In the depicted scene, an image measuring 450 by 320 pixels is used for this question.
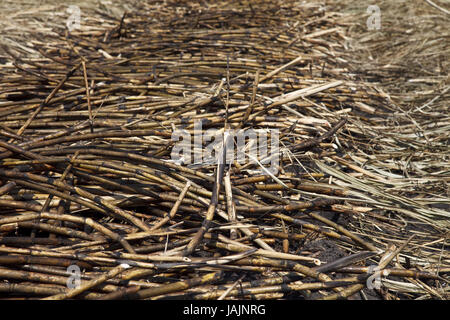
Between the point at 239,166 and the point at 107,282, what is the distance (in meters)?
0.77

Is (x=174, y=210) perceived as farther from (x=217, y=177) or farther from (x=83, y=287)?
(x=83, y=287)

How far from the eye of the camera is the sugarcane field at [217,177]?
4.04 feet

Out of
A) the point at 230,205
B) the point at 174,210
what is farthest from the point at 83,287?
the point at 230,205

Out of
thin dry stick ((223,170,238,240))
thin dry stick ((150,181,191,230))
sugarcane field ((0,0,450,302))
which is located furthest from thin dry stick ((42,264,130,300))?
thin dry stick ((223,170,238,240))

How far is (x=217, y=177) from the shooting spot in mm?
1452

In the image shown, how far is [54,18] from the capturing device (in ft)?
13.3

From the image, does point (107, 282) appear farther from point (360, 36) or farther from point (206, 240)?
point (360, 36)

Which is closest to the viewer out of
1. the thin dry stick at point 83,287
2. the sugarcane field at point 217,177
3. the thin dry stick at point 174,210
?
the thin dry stick at point 83,287

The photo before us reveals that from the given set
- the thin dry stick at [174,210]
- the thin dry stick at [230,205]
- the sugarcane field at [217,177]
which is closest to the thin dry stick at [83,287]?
the sugarcane field at [217,177]

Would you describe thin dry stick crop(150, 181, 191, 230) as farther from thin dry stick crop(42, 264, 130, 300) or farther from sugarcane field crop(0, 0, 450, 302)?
thin dry stick crop(42, 264, 130, 300)

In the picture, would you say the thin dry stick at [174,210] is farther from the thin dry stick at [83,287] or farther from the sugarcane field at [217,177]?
the thin dry stick at [83,287]

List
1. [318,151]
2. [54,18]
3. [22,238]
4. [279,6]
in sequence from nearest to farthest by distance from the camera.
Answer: [22,238] < [318,151] < [54,18] < [279,6]

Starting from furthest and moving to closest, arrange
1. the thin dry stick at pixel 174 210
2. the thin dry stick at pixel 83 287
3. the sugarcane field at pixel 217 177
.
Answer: the thin dry stick at pixel 174 210 < the sugarcane field at pixel 217 177 < the thin dry stick at pixel 83 287

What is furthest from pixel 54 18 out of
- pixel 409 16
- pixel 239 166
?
pixel 409 16
